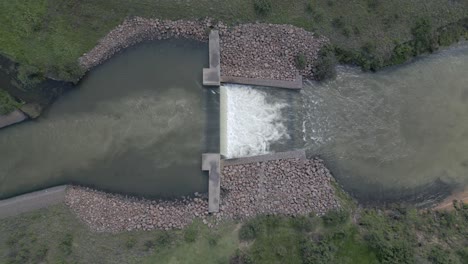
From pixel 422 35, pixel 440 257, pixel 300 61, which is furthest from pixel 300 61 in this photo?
pixel 440 257

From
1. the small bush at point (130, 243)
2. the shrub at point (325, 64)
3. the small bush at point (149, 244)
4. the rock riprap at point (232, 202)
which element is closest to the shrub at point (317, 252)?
the rock riprap at point (232, 202)

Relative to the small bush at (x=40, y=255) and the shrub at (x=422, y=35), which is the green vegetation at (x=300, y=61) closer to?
the shrub at (x=422, y=35)

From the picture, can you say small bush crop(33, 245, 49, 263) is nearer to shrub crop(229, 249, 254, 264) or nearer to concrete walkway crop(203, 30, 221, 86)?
shrub crop(229, 249, 254, 264)

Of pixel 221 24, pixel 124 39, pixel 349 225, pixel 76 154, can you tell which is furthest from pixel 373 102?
pixel 76 154

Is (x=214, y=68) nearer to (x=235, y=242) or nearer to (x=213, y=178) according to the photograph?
(x=213, y=178)

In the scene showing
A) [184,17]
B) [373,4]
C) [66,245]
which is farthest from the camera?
[373,4]

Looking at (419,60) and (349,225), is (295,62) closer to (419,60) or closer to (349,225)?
(419,60)

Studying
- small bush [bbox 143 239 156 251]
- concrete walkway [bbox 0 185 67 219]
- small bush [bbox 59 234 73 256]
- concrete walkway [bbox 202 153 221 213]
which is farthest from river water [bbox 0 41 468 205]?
small bush [bbox 59 234 73 256]
